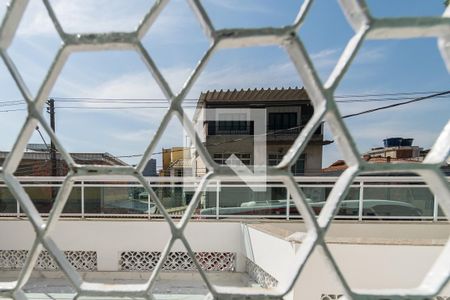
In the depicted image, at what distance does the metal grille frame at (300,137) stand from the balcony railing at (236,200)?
247 centimetres

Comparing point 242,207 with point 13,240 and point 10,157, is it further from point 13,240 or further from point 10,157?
point 10,157

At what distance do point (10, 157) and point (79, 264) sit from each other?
3395 millimetres

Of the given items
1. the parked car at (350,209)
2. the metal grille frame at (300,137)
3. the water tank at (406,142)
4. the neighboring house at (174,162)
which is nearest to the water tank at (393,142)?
the water tank at (406,142)

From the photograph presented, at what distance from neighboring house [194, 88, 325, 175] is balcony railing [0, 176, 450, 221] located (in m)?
4.36

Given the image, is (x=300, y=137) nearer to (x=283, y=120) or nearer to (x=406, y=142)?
(x=283, y=120)

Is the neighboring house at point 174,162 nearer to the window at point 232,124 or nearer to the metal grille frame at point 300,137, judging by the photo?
the window at point 232,124

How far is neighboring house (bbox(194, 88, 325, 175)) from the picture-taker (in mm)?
9195

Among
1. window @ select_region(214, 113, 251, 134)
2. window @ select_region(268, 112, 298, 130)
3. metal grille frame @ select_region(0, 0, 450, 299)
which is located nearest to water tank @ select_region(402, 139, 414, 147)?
window @ select_region(268, 112, 298, 130)

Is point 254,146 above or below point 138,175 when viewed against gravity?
above

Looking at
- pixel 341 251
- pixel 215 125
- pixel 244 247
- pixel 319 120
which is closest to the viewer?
pixel 319 120

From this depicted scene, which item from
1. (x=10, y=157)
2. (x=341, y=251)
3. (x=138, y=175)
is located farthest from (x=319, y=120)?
(x=341, y=251)

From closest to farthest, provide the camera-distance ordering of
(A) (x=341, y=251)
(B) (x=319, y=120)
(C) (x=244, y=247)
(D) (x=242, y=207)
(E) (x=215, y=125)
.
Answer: (B) (x=319, y=120) < (A) (x=341, y=251) < (C) (x=244, y=247) < (D) (x=242, y=207) < (E) (x=215, y=125)

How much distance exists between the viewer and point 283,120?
10750 mm

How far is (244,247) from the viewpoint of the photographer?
122 inches
